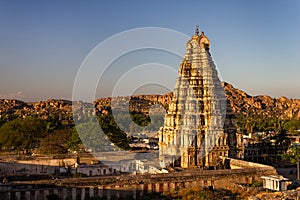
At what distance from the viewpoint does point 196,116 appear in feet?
106

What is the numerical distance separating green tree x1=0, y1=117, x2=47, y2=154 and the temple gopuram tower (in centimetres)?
1607

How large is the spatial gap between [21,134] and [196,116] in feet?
65.5

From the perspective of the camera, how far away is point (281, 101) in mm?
151625

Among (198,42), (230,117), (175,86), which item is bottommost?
(230,117)

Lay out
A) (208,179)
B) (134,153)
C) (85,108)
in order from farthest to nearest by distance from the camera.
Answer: (85,108) < (134,153) < (208,179)

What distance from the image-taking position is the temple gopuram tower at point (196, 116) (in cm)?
3153

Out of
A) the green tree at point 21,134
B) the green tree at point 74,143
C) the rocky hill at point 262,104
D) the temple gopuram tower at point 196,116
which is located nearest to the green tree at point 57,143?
the green tree at point 74,143

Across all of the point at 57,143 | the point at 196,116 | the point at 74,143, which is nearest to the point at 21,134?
the point at 57,143

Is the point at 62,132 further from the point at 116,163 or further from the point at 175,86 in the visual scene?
the point at 175,86

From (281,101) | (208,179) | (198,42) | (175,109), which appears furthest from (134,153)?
(281,101)

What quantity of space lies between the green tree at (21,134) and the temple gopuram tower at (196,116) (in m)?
16.1

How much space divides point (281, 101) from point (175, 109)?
128 m

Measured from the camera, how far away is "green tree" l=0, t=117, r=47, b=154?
40250 millimetres

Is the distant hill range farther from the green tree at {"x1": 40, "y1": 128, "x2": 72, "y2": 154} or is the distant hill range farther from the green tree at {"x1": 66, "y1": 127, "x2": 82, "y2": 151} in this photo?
the green tree at {"x1": 66, "y1": 127, "x2": 82, "y2": 151}
